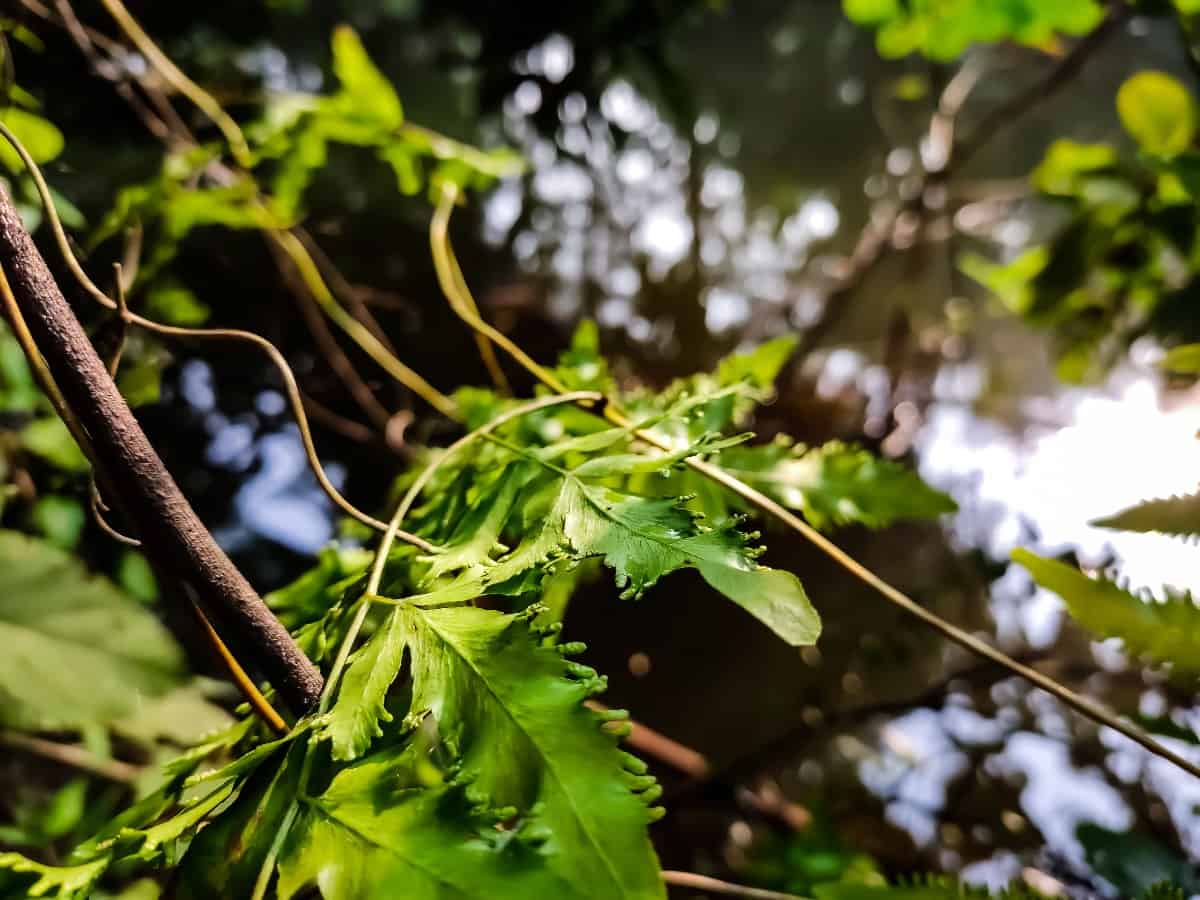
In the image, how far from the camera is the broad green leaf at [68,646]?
0.45 m

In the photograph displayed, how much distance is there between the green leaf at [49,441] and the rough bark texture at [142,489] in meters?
0.35

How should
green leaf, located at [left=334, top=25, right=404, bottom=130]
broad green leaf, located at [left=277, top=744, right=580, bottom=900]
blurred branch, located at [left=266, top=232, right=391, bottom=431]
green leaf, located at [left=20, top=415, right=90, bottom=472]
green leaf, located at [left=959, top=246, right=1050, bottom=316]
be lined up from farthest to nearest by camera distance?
green leaf, located at [left=959, top=246, right=1050, bottom=316] → blurred branch, located at [left=266, top=232, right=391, bottom=431] → green leaf, located at [left=334, top=25, right=404, bottom=130] → green leaf, located at [left=20, top=415, right=90, bottom=472] → broad green leaf, located at [left=277, top=744, right=580, bottom=900]

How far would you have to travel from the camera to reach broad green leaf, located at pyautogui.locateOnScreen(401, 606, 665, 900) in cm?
25

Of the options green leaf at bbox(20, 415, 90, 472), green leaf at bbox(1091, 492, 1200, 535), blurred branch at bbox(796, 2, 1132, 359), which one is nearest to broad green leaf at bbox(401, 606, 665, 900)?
green leaf at bbox(1091, 492, 1200, 535)

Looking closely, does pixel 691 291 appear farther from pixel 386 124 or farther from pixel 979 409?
pixel 386 124

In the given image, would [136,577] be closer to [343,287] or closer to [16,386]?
[16,386]

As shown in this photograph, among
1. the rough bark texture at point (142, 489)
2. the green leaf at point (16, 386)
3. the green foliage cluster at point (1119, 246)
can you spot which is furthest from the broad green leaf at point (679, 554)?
the green foliage cluster at point (1119, 246)

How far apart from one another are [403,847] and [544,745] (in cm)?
6

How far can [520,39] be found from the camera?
115 centimetres

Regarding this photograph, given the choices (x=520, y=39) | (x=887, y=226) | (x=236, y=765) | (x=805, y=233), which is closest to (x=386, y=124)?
(x=520, y=39)

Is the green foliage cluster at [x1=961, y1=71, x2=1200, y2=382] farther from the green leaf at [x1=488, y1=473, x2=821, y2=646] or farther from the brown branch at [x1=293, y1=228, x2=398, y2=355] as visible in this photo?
Result: the brown branch at [x1=293, y1=228, x2=398, y2=355]

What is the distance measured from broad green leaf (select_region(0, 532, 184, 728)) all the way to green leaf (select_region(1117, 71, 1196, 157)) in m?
1.07

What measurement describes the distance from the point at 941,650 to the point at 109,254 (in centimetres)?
115

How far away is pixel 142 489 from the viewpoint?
0.31 m
